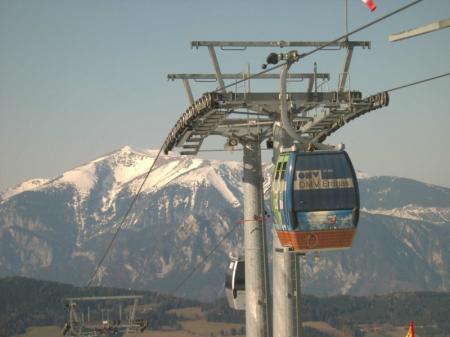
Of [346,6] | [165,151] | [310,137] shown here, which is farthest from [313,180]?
[165,151]

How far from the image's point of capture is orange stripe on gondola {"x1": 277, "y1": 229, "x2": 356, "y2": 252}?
156 ft

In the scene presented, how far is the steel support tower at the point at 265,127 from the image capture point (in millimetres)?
52844

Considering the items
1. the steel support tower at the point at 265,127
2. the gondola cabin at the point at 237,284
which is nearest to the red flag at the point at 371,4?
the steel support tower at the point at 265,127

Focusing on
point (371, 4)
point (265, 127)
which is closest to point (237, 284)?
point (265, 127)

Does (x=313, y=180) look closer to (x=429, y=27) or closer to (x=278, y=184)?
(x=278, y=184)

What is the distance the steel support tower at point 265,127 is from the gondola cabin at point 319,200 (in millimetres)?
1704

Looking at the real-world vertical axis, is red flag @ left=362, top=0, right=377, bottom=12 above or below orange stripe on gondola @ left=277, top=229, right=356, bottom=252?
above

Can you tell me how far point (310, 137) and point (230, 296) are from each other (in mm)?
12671

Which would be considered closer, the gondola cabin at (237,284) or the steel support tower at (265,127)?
the steel support tower at (265,127)

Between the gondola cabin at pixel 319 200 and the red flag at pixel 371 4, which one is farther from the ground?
the red flag at pixel 371 4

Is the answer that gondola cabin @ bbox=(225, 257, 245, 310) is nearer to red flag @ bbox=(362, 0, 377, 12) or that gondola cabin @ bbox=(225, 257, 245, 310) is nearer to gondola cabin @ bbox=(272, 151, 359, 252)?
gondola cabin @ bbox=(272, 151, 359, 252)

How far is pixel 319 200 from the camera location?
1868 inches

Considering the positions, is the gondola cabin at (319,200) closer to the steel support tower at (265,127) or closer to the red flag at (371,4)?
the steel support tower at (265,127)

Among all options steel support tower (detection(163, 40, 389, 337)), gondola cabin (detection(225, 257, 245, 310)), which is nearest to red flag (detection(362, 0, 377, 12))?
steel support tower (detection(163, 40, 389, 337))
